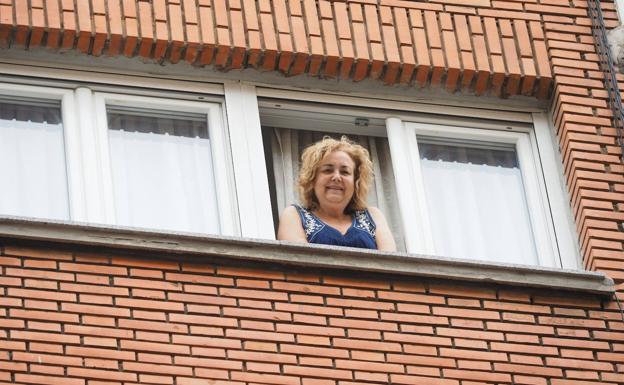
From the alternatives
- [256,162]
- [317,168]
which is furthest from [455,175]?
[256,162]

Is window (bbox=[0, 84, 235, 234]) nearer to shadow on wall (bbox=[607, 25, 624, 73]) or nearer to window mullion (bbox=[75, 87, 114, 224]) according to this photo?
window mullion (bbox=[75, 87, 114, 224])

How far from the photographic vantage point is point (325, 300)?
14109 mm

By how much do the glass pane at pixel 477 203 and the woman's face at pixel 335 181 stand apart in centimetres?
71

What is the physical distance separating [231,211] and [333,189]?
2.12 feet

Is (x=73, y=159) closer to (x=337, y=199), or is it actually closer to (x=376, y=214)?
(x=337, y=199)

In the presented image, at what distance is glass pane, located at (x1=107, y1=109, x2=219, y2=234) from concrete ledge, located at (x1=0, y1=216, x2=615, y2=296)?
77 centimetres

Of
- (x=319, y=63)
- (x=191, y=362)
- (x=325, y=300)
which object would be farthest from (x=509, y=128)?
(x=191, y=362)

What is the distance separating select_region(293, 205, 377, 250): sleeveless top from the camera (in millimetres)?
14633

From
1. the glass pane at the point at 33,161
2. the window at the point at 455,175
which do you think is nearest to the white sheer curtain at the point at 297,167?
the window at the point at 455,175

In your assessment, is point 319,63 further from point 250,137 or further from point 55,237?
point 55,237

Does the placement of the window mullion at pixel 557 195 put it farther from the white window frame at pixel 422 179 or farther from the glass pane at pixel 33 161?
the glass pane at pixel 33 161

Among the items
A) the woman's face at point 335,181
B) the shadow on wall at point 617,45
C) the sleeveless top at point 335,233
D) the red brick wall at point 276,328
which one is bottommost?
the red brick wall at point 276,328

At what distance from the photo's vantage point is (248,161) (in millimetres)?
15047

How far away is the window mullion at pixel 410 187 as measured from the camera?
15.1m
